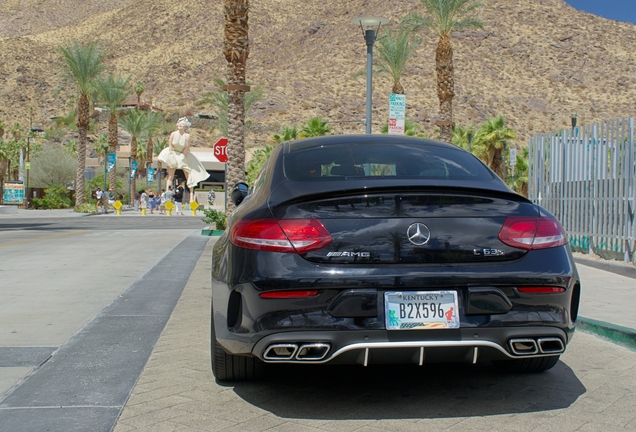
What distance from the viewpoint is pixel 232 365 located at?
496 cm

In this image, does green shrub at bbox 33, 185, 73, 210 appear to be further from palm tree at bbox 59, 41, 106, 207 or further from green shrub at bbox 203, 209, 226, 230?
green shrub at bbox 203, 209, 226, 230

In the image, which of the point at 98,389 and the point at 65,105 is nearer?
the point at 98,389

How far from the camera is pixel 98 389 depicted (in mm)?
4977

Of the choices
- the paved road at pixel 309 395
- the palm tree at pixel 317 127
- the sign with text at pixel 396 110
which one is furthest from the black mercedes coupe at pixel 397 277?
the palm tree at pixel 317 127

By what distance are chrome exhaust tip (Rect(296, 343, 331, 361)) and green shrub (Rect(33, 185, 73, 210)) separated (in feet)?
172

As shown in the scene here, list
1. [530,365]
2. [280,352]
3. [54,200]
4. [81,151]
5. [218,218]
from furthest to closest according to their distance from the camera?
[54,200]
[81,151]
[218,218]
[530,365]
[280,352]

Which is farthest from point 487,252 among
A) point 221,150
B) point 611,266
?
point 221,150

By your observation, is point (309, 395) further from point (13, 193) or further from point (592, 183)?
point (13, 193)

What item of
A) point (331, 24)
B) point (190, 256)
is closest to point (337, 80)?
point (331, 24)

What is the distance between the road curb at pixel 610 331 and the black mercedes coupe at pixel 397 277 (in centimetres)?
216

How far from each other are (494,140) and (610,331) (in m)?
38.9

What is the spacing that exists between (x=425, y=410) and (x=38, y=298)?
5.99 m

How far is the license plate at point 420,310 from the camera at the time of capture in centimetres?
407

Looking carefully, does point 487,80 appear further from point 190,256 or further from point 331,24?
point 190,256
